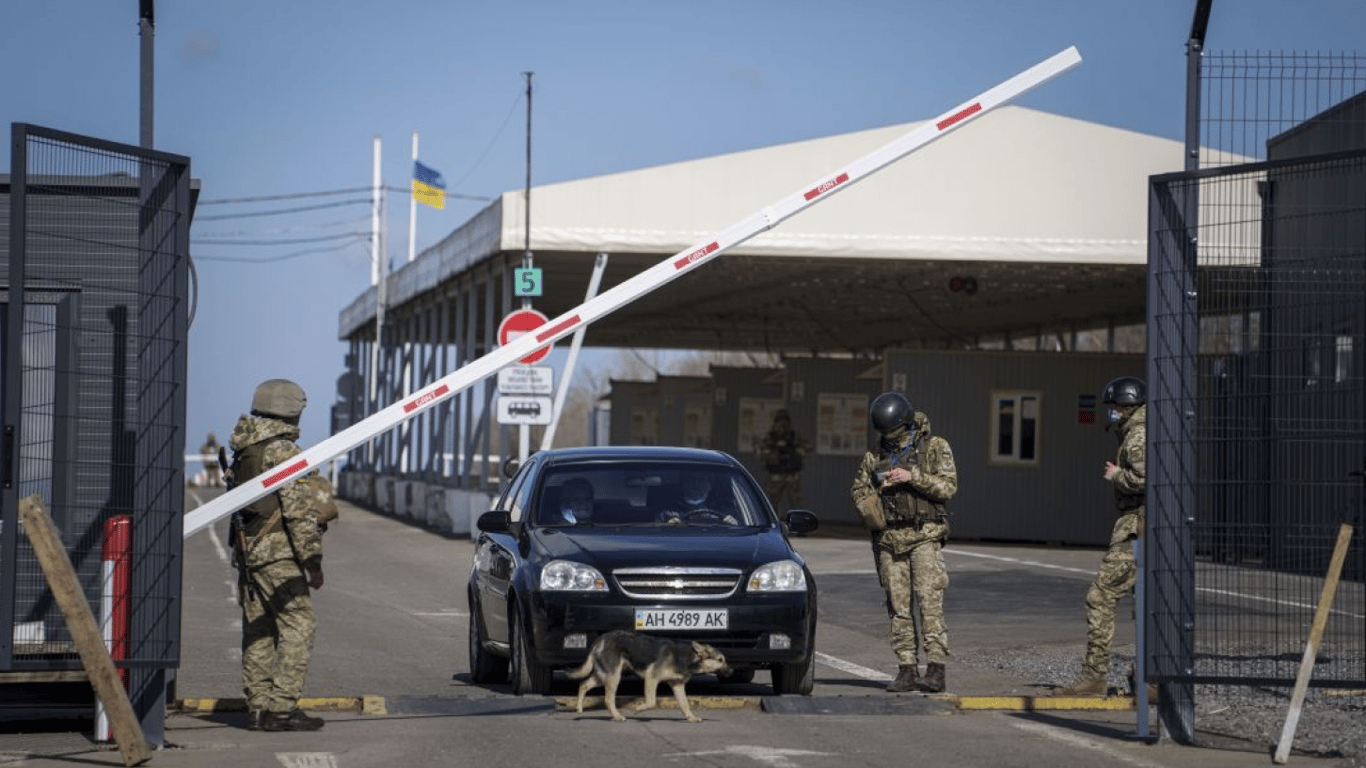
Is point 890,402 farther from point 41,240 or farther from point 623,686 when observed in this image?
point 41,240

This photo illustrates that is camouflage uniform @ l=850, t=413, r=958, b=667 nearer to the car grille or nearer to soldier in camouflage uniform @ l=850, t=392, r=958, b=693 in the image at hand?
soldier in camouflage uniform @ l=850, t=392, r=958, b=693

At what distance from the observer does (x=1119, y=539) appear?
500 inches

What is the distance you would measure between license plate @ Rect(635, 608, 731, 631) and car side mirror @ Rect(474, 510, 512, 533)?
62.4 inches

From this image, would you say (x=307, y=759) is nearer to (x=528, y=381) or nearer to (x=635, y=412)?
(x=528, y=381)

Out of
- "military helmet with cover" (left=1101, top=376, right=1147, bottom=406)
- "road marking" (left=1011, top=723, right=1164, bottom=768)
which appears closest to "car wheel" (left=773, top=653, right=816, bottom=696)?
"road marking" (left=1011, top=723, right=1164, bottom=768)

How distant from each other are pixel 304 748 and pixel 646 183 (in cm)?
2000

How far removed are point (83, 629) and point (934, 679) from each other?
547 centimetres

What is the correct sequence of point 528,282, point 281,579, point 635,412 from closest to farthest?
point 281,579, point 528,282, point 635,412

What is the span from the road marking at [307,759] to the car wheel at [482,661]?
12.8ft

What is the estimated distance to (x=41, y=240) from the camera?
10672mm

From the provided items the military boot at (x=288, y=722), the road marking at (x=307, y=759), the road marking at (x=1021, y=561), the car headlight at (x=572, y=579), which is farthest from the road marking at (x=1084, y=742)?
the road marking at (x=1021, y=561)

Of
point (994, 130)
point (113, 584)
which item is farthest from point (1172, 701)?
point (994, 130)

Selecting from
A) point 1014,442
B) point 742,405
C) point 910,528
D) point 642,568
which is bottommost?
point 642,568

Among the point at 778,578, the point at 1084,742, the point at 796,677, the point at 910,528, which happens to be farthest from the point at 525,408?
the point at 1084,742
